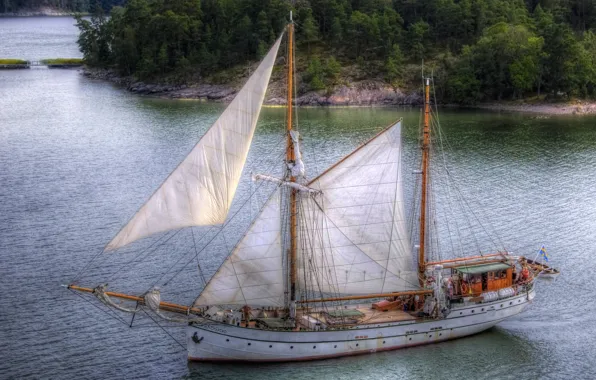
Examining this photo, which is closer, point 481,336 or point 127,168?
point 481,336

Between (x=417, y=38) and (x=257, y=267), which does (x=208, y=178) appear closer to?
(x=257, y=267)

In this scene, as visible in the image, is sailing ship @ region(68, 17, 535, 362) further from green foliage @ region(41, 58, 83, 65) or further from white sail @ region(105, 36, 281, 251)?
green foliage @ region(41, 58, 83, 65)

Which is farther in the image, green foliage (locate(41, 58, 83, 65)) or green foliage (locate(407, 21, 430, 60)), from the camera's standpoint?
green foliage (locate(41, 58, 83, 65))

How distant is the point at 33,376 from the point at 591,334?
100ft

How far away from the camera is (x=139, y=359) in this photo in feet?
151

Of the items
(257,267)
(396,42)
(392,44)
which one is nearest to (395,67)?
(392,44)

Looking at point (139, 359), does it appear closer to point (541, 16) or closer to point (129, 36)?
point (541, 16)

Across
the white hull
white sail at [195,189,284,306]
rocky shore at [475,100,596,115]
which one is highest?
rocky shore at [475,100,596,115]

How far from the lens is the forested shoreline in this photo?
407 feet

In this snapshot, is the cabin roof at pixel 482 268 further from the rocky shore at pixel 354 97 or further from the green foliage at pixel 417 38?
the green foliage at pixel 417 38

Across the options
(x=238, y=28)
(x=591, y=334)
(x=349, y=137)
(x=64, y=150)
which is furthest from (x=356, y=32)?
(x=591, y=334)

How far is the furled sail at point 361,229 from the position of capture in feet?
155

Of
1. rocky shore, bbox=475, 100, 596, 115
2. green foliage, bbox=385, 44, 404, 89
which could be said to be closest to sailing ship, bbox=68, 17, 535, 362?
rocky shore, bbox=475, 100, 596, 115

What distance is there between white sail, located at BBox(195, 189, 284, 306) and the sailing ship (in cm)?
5
